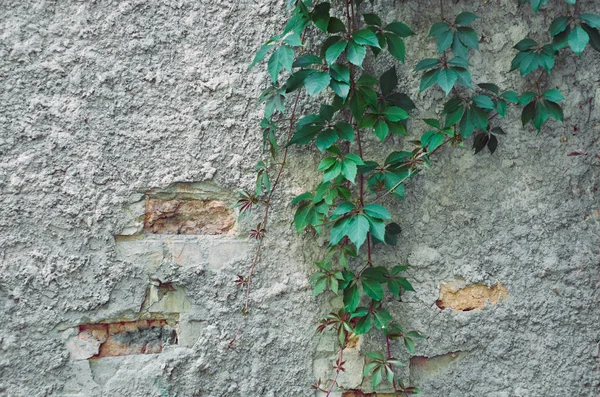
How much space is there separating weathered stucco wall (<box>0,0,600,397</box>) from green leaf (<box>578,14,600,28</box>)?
10 cm

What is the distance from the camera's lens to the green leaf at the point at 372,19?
60.7 inches

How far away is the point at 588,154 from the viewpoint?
5.60 ft

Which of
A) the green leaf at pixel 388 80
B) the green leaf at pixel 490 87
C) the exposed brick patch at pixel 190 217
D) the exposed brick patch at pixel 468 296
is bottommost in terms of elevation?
the exposed brick patch at pixel 468 296

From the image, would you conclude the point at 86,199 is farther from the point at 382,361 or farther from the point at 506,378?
the point at 506,378

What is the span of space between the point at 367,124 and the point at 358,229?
0.32 metres

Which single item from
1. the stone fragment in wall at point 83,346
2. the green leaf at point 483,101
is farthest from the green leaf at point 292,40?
the stone fragment in wall at point 83,346

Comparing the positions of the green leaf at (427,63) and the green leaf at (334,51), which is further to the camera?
the green leaf at (427,63)

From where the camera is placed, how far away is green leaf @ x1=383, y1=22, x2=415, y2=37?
5.08 ft

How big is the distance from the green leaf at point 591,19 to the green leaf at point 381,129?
0.68m

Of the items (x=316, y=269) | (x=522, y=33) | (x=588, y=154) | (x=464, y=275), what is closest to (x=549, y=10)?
(x=522, y=33)

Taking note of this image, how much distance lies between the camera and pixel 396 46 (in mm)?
1538

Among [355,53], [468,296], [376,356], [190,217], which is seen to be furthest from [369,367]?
[355,53]

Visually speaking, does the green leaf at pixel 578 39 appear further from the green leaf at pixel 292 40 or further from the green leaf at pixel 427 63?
the green leaf at pixel 292 40

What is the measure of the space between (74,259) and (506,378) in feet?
4.52
